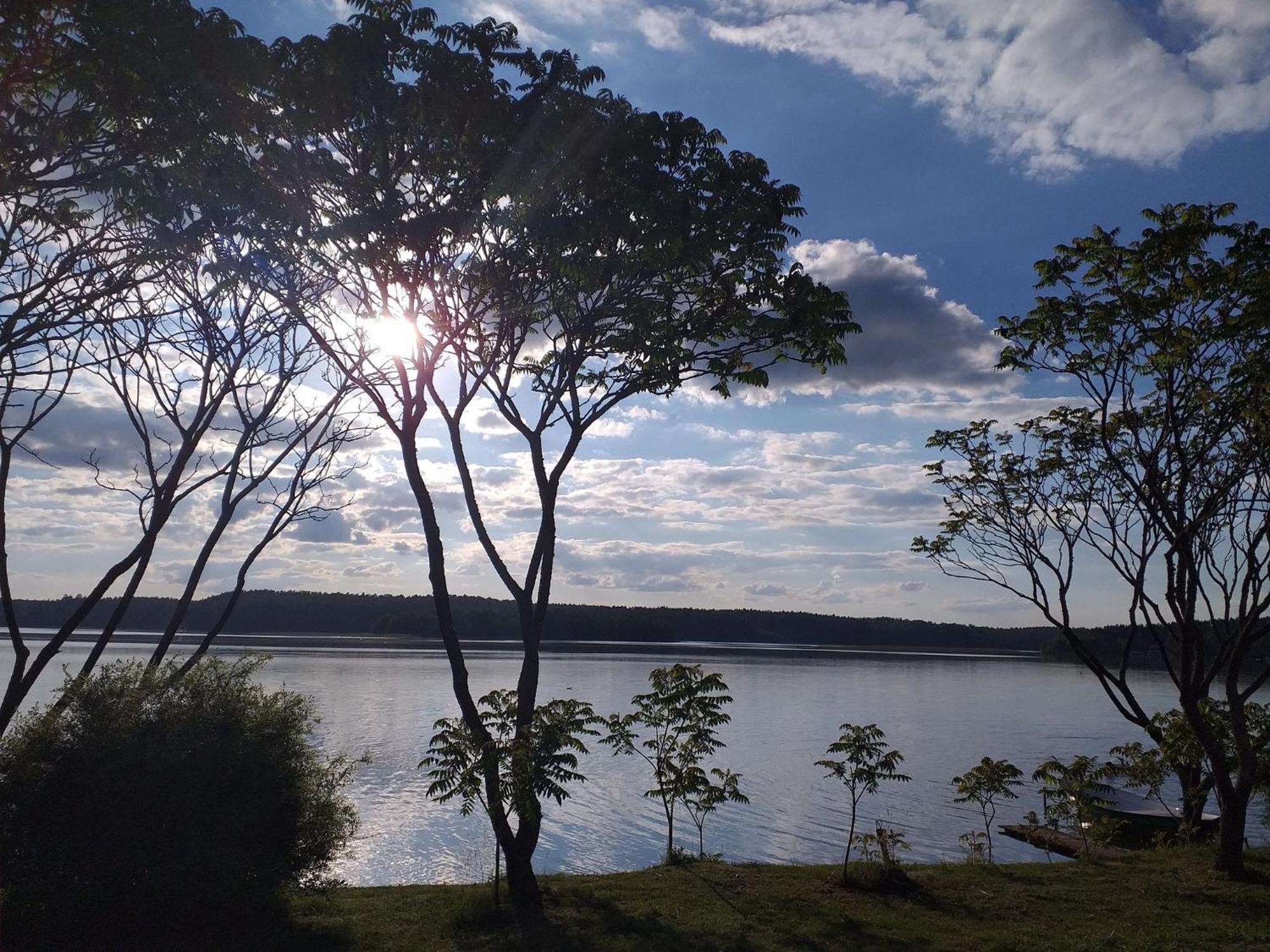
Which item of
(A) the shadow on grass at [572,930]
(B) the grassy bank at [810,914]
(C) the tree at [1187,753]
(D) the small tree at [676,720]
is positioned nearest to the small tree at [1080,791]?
(C) the tree at [1187,753]

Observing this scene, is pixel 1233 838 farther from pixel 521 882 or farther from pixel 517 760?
pixel 517 760

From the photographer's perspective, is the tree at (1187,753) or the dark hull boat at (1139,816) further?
the dark hull boat at (1139,816)

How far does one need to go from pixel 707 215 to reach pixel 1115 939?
982cm

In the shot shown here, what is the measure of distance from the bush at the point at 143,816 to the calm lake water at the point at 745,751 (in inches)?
145

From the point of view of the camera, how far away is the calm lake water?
72.8ft

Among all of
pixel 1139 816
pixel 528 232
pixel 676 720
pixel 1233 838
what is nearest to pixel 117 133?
pixel 528 232

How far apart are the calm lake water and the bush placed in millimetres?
3693

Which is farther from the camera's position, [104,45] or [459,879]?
[459,879]

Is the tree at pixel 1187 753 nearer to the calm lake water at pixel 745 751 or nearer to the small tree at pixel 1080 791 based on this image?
the small tree at pixel 1080 791

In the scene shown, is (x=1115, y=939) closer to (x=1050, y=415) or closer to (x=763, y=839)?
(x=1050, y=415)

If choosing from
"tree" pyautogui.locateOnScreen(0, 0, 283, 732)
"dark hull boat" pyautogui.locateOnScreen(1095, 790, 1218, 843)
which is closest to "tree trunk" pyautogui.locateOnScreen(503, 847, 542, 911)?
"tree" pyautogui.locateOnScreen(0, 0, 283, 732)

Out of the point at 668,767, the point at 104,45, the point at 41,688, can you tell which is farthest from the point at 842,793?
the point at 41,688

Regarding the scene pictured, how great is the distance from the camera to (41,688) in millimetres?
48938

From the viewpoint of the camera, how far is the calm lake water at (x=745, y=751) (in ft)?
72.8
